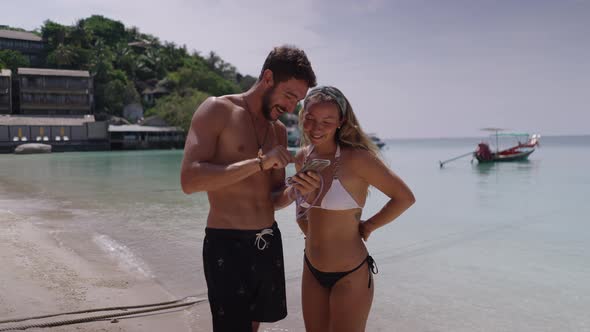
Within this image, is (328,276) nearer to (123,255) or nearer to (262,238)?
(262,238)

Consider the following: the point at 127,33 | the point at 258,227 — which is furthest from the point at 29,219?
the point at 127,33

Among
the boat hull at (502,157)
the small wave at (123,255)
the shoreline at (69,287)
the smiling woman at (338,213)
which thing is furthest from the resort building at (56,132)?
the smiling woman at (338,213)

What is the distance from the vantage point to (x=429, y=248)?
35.9 ft

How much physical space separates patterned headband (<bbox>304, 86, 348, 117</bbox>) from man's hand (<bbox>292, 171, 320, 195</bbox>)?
0.52 metres

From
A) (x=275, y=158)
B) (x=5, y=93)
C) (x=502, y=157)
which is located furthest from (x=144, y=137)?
(x=275, y=158)

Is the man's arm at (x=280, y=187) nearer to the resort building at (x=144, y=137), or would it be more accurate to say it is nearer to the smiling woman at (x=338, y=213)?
the smiling woman at (x=338, y=213)

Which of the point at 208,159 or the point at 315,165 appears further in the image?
the point at 208,159

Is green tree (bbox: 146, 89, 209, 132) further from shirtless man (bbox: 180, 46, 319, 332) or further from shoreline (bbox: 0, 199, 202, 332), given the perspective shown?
shirtless man (bbox: 180, 46, 319, 332)

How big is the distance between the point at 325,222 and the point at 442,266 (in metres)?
7.00

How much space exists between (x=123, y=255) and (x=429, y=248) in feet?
22.1

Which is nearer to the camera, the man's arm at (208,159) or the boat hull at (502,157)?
the man's arm at (208,159)

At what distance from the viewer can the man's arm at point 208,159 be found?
2.59 meters

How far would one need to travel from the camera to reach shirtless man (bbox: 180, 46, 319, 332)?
8.88ft

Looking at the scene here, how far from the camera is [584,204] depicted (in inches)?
802
